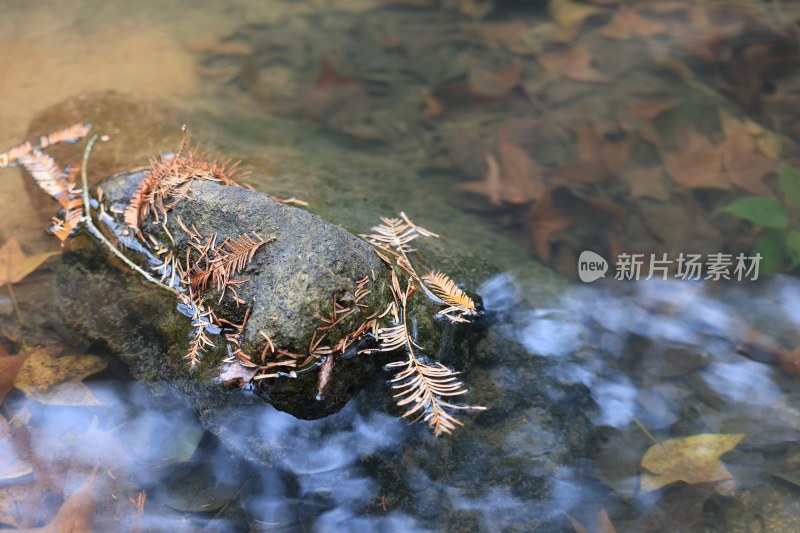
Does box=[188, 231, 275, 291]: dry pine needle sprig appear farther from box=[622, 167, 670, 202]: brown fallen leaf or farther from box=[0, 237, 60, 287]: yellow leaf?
box=[622, 167, 670, 202]: brown fallen leaf

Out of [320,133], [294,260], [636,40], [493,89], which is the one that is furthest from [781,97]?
[294,260]

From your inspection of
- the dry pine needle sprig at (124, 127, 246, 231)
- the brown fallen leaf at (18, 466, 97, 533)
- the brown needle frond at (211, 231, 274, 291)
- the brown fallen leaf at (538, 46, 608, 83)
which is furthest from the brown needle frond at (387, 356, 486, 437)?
the brown fallen leaf at (538, 46, 608, 83)

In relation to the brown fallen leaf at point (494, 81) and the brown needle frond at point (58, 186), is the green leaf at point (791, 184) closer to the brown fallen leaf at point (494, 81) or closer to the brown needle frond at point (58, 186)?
the brown fallen leaf at point (494, 81)

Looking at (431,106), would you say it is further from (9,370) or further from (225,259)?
(9,370)

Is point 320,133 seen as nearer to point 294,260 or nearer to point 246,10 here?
point 246,10

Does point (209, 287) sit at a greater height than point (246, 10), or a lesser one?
lesser

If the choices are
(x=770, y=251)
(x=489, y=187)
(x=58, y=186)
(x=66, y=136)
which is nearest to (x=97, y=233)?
(x=58, y=186)

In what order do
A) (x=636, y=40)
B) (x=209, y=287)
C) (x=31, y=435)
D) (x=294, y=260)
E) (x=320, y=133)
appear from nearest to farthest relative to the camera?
(x=294, y=260), (x=209, y=287), (x=31, y=435), (x=320, y=133), (x=636, y=40)
